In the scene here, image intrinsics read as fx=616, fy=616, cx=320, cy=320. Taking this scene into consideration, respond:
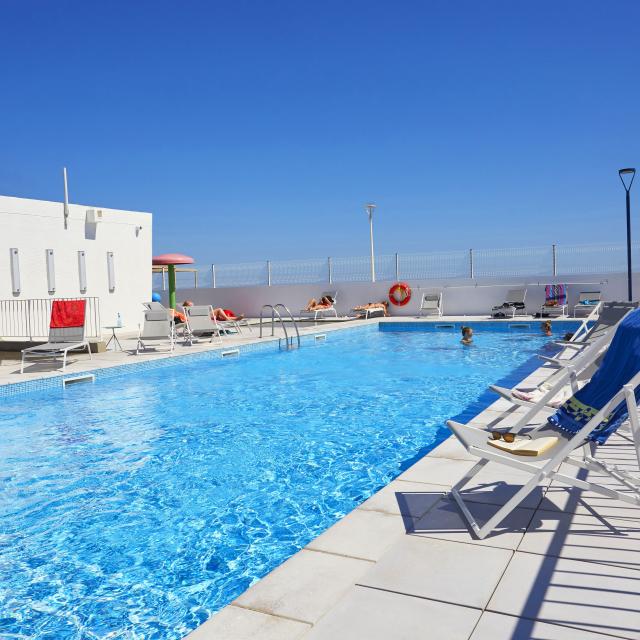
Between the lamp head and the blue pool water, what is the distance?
626 cm

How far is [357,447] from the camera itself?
5016 millimetres

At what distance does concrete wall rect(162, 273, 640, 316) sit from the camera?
16.1 m

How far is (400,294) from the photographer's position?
698 inches

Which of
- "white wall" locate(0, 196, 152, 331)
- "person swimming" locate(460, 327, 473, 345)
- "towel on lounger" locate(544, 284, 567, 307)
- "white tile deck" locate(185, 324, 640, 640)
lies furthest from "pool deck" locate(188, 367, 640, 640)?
"towel on lounger" locate(544, 284, 567, 307)

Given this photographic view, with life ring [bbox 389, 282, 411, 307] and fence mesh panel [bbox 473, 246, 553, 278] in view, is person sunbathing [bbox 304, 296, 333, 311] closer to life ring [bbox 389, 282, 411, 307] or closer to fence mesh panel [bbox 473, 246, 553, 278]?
life ring [bbox 389, 282, 411, 307]

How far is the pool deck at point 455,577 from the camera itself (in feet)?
6.17

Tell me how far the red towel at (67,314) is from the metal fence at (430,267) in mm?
10651

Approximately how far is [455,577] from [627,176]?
12.6 meters

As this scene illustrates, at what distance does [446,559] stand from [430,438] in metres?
3.03

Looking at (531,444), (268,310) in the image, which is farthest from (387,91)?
(531,444)

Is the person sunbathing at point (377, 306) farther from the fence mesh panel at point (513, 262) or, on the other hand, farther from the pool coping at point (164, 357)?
the fence mesh panel at point (513, 262)

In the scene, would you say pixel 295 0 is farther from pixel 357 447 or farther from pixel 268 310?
pixel 357 447

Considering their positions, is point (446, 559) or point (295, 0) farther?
point (295, 0)

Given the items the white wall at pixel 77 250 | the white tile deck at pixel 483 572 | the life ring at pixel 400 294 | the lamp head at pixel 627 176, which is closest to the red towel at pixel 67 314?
the white wall at pixel 77 250
